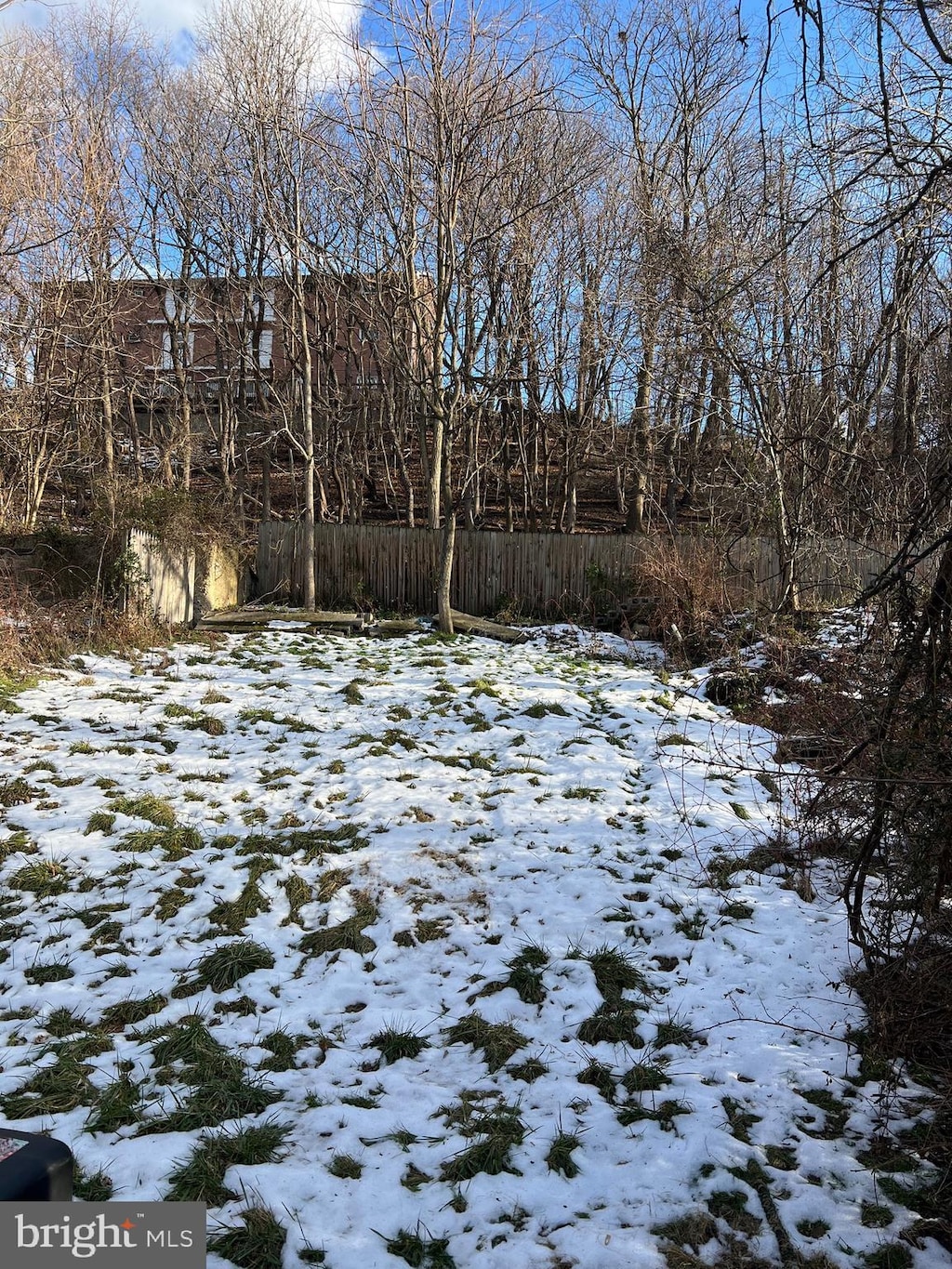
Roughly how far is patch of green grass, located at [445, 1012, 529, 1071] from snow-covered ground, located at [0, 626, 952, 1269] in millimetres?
14

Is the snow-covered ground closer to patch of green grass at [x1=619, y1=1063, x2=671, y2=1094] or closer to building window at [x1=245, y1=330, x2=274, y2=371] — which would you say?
patch of green grass at [x1=619, y1=1063, x2=671, y2=1094]

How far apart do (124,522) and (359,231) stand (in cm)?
765

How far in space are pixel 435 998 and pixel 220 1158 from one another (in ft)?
4.34

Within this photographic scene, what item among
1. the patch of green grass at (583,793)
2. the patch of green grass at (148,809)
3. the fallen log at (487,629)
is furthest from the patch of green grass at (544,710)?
the fallen log at (487,629)

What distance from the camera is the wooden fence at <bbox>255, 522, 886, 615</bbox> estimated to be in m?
14.4

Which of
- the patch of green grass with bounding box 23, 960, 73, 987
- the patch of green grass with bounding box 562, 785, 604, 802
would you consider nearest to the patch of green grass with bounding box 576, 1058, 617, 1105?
the patch of green grass with bounding box 23, 960, 73, 987

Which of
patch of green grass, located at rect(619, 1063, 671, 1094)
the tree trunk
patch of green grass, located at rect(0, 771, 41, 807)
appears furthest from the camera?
the tree trunk

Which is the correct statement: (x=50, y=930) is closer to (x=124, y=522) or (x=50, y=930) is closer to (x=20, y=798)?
(x=20, y=798)

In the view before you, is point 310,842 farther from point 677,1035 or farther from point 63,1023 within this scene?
point 677,1035

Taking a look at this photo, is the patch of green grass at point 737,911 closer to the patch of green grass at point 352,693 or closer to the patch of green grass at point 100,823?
the patch of green grass at point 100,823

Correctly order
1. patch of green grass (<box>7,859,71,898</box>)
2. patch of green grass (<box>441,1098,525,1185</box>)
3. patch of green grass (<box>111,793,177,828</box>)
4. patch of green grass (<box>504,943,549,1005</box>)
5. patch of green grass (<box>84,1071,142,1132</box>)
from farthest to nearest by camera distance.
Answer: patch of green grass (<box>111,793,177,828</box>)
patch of green grass (<box>7,859,71,898</box>)
patch of green grass (<box>504,943,549,1005</box>)
patch of green grass (<box>84,1071,142,1132</box>)
patch of green grass (<box>441,1098,525,1185</box>)

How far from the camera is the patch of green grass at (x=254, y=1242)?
2.56 meters

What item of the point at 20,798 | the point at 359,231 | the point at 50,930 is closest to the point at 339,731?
the point at 20,798

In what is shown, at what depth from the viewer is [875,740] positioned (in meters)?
3.08
